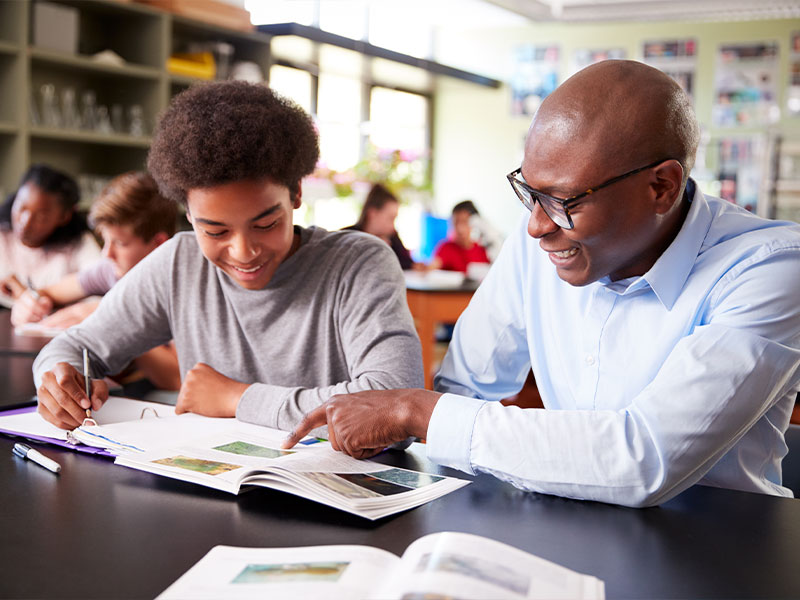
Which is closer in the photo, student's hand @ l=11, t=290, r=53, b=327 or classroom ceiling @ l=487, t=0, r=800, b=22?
student's hand @ l=11, t=290, r=53, b=327

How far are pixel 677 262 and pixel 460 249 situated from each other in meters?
5.17

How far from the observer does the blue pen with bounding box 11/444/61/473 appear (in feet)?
3.55

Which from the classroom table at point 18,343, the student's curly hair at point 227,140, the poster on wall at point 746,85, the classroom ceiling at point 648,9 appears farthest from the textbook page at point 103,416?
the poster on wall at point 746,85

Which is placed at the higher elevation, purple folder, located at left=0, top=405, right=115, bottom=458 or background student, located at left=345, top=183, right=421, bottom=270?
background student, located at left=345, top=183, right=421, bottom=270

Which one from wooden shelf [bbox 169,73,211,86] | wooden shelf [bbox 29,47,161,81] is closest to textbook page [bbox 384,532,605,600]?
wooden shelf [bbox 29,47,161,81]

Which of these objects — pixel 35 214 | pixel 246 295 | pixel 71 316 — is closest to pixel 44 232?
pixel 35 214

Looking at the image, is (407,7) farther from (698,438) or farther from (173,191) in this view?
(698,438)

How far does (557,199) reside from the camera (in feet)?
3.80

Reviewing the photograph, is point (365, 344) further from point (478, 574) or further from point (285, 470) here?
point (478, 574)

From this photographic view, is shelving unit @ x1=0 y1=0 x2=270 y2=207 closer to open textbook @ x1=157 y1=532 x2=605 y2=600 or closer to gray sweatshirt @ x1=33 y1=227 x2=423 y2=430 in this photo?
gray sweatshirt @ x1=33 y1=227 x2=423 y2=430

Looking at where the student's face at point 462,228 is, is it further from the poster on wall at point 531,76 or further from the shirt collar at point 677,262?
the shirt collar at point 677,262

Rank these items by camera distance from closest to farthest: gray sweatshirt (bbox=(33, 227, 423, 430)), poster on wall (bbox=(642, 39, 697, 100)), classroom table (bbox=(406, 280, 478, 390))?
gray sweatshirt (bbox=(33, 227, 423, 430))
classroom table (bbox=(406, 280, 478, 390))
poster on wall (bbox=(642, 39, 697, 100))

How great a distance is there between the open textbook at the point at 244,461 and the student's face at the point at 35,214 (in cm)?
216

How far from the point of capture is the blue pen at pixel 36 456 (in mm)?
1083
